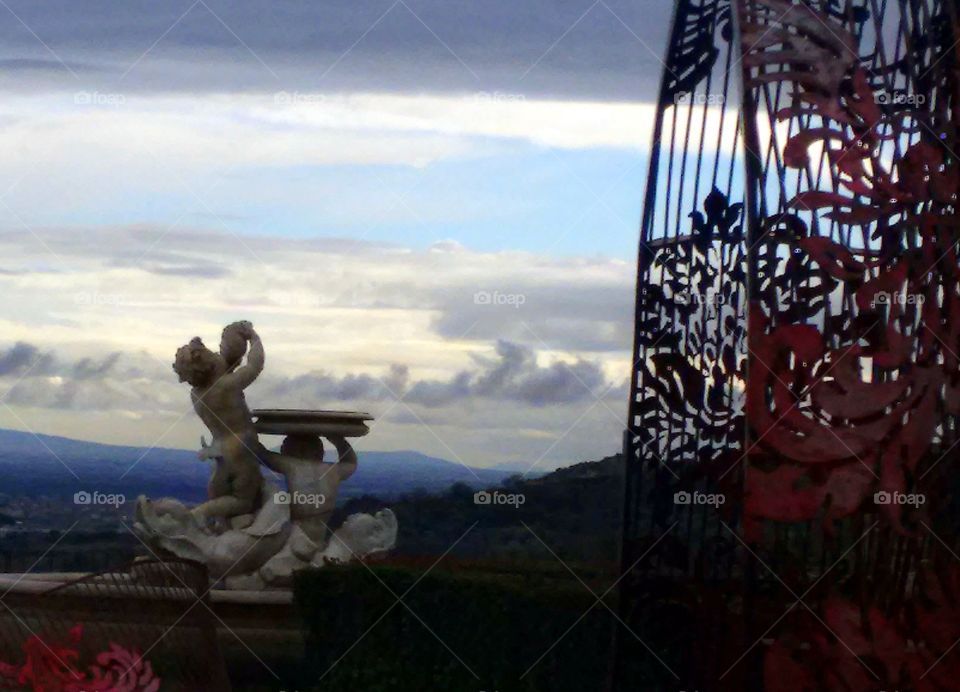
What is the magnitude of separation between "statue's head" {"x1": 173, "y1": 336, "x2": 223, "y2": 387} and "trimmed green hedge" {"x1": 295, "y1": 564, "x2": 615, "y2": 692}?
7.19ft

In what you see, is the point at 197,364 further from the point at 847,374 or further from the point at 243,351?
the point at 847,374

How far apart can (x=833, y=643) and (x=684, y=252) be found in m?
1.47

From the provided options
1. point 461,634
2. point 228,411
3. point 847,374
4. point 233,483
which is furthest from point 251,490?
point 847,374

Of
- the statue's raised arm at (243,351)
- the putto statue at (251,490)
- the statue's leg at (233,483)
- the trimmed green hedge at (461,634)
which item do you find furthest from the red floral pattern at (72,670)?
Answer: the statue's raised arm at (243,351)

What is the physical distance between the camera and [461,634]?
6277 mm

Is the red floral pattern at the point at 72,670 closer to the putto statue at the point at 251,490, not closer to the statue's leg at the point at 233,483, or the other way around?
the putto statue at the point at 251,490

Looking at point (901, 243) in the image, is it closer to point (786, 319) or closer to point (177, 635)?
point (786, 319)

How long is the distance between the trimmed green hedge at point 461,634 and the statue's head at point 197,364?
2.19 metres

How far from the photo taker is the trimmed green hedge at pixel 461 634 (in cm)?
611

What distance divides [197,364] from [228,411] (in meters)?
0.33

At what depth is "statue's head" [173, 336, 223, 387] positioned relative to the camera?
8180mm

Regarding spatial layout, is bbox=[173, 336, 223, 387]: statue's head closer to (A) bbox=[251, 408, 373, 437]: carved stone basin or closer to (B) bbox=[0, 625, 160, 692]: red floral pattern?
(A) bbox=[251, 408, 373, 437]: carved stone basin

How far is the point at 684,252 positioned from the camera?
516cm

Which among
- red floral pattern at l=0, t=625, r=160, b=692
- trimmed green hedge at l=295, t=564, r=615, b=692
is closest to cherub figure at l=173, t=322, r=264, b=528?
trimmed green hedge at l=295, t=564, r=615, b=692
